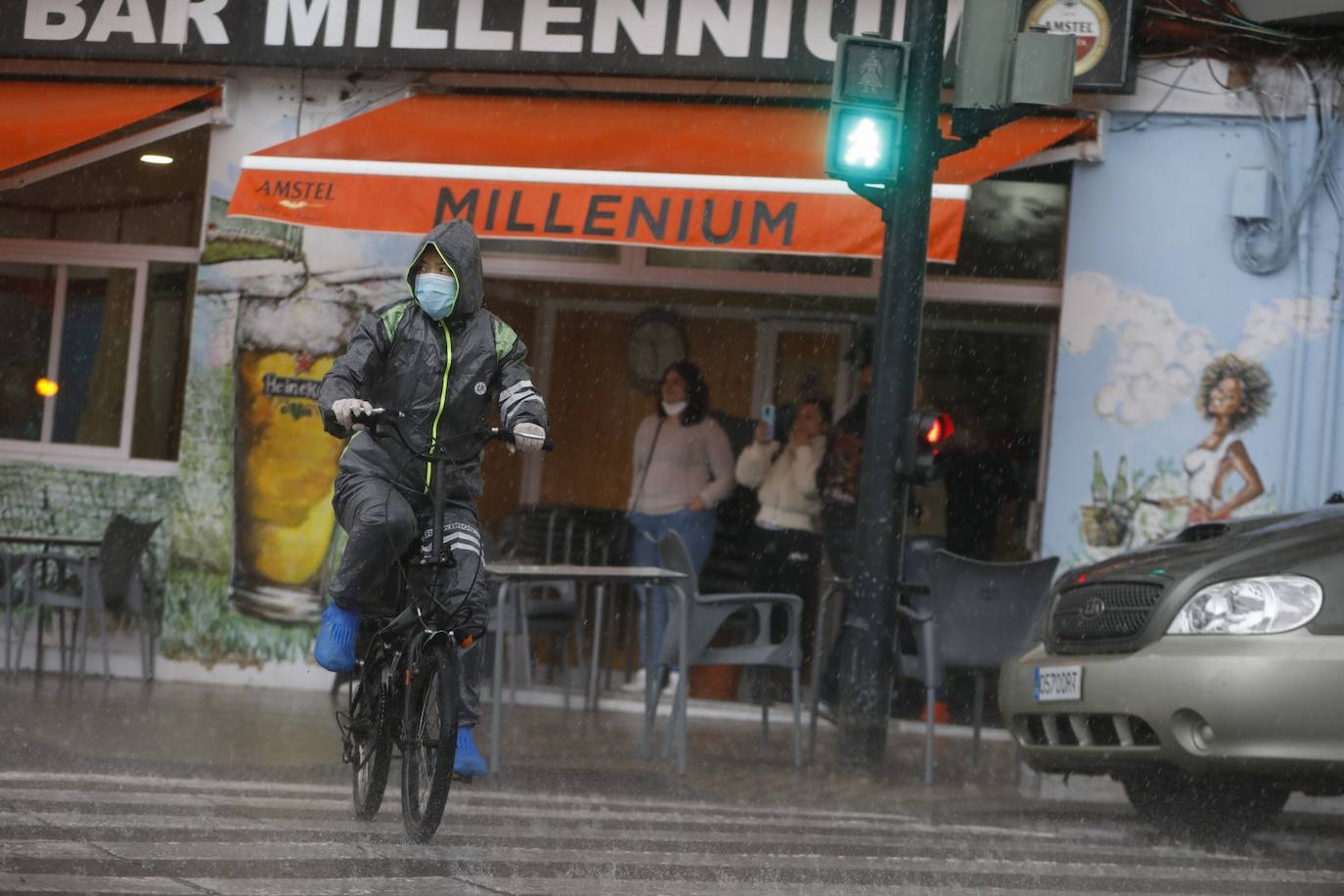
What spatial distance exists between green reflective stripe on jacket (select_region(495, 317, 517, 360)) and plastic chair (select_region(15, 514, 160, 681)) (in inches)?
233

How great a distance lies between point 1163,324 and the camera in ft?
38.2

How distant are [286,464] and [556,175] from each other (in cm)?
264

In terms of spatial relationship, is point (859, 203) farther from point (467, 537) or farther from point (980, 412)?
point (467, 537)

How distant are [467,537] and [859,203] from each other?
4.95 meters

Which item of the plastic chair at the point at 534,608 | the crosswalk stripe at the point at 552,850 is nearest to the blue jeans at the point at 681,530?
the plastic chair at the point at 534,608

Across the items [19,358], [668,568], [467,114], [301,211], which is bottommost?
[668,568]

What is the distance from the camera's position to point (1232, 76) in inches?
458

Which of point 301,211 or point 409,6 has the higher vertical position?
point 409,6

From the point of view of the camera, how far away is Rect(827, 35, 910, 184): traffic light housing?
9.58 meters

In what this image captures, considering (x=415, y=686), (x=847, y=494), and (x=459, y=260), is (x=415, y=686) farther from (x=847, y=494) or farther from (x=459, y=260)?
(x=847, y=494)

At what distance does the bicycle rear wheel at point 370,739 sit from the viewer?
648 cm

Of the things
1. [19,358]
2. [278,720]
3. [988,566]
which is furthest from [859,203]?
[19,358]

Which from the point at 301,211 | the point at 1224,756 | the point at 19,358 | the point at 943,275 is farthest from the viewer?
the point at 19,358

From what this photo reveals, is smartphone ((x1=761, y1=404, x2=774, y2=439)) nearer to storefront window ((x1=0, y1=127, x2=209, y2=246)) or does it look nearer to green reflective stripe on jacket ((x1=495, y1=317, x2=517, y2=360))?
storefront window ((x1=0, y1=127, x2=209, y2=246))
